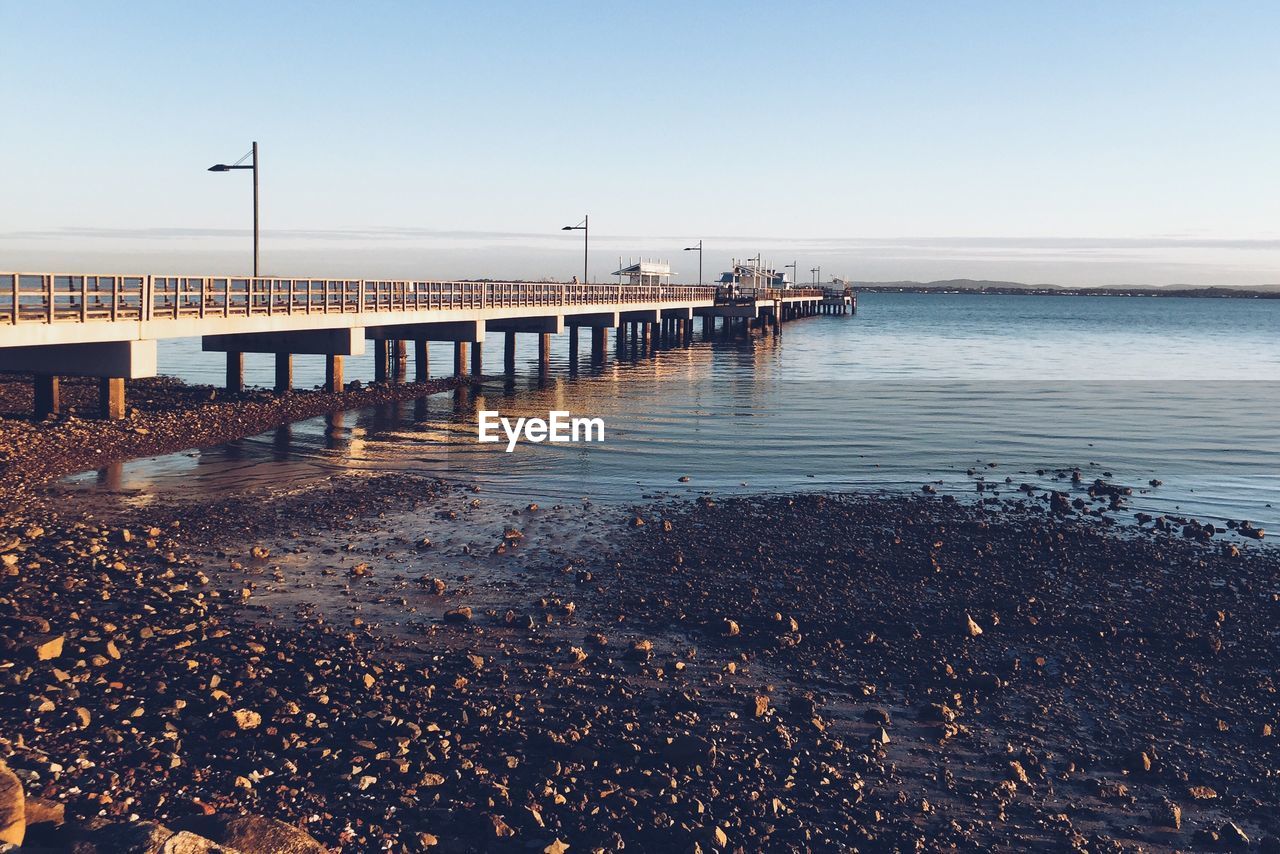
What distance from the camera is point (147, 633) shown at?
11305mm

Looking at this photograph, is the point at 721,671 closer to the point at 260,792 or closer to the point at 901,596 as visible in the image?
the point at 901,596

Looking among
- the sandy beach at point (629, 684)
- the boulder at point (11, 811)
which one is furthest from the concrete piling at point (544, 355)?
the boulder at point (11, 811)

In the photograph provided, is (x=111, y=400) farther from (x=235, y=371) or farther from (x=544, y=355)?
(x=544, y=355)

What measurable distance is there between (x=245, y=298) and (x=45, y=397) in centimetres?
691

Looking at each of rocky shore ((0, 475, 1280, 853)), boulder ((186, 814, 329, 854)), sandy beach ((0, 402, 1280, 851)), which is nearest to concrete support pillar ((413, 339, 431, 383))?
sandy beach ((0, 402, 1280, 851))

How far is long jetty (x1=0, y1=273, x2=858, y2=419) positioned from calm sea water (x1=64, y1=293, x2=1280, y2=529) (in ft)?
8.96

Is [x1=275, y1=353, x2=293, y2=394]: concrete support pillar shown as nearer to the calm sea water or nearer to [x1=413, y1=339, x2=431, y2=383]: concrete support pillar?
the calm sea water

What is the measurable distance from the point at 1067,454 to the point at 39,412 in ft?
81.5

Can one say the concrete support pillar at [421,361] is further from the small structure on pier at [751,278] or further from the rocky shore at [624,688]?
the small structure on pier at [751,278]

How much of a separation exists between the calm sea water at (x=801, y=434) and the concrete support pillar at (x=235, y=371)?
411cm

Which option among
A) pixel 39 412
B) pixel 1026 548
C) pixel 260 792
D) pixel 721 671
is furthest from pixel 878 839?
pixel 39 412

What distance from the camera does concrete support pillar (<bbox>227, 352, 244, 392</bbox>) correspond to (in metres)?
32.5

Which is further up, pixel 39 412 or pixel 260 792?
pixel 39 412

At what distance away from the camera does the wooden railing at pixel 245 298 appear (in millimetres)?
22516
